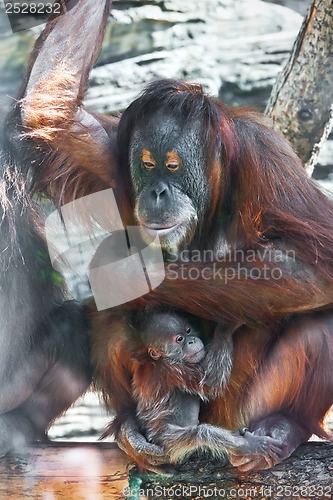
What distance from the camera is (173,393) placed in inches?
140

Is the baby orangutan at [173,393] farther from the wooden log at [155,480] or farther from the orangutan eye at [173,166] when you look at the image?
the orangutan eye at [173,166]

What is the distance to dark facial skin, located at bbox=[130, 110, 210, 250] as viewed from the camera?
3.47 meters

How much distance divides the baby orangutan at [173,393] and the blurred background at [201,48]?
343 centimetres

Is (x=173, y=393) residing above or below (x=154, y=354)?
below

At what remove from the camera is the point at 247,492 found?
3418mm

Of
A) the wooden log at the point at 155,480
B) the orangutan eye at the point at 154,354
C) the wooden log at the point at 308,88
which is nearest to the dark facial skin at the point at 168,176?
the orangutan eye at the point at 154,354

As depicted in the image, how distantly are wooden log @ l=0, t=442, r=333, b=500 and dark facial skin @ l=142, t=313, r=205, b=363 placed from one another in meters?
0.44

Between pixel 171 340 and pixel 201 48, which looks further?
pixel 201 48

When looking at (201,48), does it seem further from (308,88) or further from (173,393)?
(173,393)

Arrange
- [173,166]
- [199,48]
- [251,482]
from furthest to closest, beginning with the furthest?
[199,48] → [173,166] → [251,482]

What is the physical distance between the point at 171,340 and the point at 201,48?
4405 mm

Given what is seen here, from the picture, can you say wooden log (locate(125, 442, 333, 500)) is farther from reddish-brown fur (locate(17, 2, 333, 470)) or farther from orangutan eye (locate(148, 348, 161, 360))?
orangutan eye (locate(148, 348, 161, 360))

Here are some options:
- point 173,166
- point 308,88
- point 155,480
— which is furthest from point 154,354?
point 308,88

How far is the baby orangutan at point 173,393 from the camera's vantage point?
3412 mm
